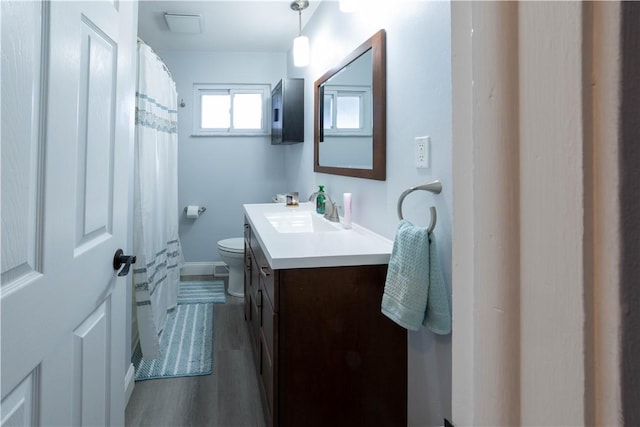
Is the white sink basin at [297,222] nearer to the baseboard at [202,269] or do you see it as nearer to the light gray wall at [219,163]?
the light gray wall at [219,163]

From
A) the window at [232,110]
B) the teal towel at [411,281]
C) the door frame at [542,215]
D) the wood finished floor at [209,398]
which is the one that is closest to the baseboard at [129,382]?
the wood finished floor at [209,398]

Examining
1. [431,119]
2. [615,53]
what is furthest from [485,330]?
[431,119]

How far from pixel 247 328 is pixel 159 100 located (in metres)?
1.67

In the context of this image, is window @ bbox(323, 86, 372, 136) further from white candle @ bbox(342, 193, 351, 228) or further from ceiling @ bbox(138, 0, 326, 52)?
ceiling @ bbox(138, 0, 326, 52)

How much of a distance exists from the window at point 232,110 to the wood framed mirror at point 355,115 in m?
1.53

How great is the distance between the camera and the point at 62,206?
783 mm

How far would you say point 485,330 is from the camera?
34 cm

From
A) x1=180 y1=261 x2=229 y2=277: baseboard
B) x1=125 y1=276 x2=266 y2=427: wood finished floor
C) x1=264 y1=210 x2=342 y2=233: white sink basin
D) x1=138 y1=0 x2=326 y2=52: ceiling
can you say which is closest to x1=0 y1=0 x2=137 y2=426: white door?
x1=125 y1=276 x2=266 y2=427: wood finished floor

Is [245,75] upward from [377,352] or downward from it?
upward

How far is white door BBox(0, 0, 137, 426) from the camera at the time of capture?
24.7 inches

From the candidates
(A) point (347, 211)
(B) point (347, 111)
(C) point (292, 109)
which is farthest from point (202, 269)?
(B) point (347, 111)

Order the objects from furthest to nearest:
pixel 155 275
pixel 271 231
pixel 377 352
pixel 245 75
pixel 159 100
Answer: pixel 245 75 < pixel 159 100 < pixel 155 275 < pixel 271 231 < pixel 377 352

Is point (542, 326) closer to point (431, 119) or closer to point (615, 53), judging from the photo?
point (615, 53)

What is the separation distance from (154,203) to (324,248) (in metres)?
1.64
